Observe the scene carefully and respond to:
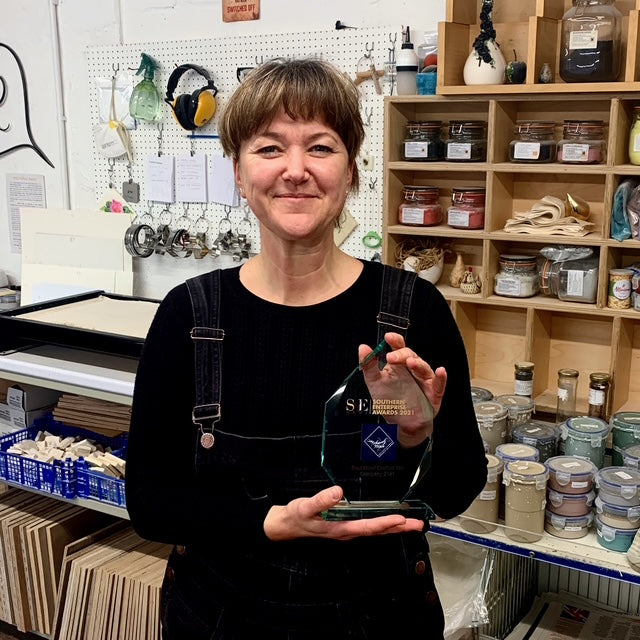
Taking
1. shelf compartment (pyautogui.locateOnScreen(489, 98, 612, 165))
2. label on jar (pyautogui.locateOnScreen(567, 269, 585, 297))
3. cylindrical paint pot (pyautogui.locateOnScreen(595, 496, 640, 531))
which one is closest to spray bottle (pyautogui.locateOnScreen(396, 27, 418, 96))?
shelf compartment (pyautogui.locateOnScreen(489, 98, 612, 165))

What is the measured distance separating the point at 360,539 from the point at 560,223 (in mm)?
1360

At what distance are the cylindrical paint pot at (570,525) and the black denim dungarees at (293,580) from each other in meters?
0.78

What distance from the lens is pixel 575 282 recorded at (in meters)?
2.21

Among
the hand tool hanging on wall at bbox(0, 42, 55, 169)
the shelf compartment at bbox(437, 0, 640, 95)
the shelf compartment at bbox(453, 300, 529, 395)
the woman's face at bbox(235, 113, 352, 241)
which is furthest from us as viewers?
the hand tool hanging on wall at bbox(0, 42, 55, 169)

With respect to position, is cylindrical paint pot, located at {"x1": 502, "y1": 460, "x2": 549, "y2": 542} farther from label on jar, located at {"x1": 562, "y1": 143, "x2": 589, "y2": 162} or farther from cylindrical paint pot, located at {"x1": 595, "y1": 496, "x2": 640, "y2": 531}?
label on jar, located at {"x1": 562, "y1": 143, "x2": 589, "y2": 162}

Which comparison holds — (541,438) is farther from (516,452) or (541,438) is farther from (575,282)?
(575,282)

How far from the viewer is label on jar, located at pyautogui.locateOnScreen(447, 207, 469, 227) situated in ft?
7.65

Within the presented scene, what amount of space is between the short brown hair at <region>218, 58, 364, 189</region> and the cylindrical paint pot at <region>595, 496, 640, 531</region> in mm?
1078

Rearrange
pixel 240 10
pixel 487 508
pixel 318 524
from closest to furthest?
pixel 318 524, pixel 487 508, pixel 240 10

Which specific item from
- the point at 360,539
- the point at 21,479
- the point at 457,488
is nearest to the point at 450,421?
the point at 457,488

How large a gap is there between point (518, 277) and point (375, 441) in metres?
1.33

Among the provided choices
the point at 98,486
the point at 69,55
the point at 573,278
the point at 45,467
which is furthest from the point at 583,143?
the point at 69,55

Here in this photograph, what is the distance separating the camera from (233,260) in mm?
2961

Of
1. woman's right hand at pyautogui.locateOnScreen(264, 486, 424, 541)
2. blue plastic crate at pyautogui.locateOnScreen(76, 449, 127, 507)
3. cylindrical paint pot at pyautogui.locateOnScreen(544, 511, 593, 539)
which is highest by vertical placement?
woman's right hand at pyautogui.locateOnScreen(264, 486, 424, 541)
